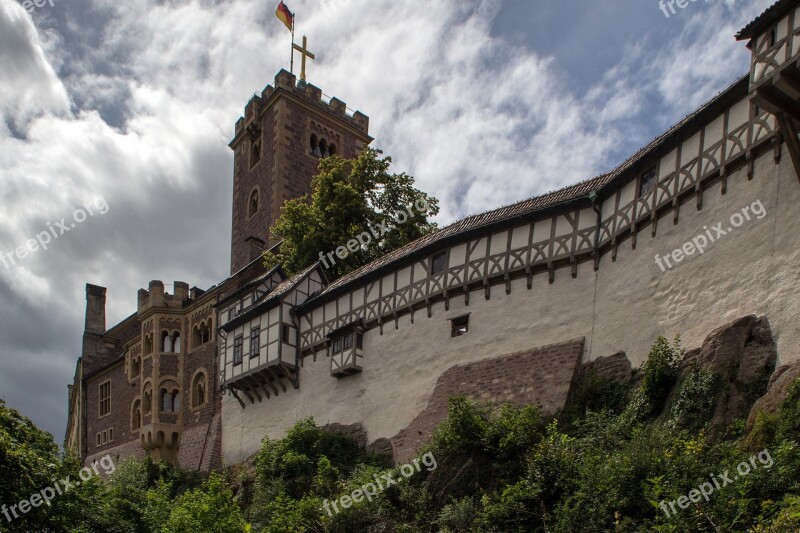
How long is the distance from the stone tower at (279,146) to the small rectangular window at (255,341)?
43.2 feet

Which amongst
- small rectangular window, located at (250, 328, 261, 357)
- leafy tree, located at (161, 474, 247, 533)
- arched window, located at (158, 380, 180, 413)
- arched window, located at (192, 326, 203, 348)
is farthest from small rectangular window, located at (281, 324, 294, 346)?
arched window, located at (158, 380, 180, 413)

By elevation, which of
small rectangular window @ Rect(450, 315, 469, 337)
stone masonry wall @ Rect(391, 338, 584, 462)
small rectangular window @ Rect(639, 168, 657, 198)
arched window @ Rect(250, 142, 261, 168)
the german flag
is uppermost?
the german flag

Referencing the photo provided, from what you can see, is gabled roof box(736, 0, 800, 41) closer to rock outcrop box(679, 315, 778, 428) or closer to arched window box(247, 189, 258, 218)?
rock outcrop box(679, 315, 778, 428)

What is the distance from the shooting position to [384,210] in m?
41.2

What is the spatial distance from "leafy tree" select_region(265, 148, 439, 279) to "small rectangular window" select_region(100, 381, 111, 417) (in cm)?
1320

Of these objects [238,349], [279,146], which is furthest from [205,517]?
[279,146]

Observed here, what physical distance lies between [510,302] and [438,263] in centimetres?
326

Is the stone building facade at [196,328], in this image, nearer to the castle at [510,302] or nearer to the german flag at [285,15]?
the castle at [510,302]

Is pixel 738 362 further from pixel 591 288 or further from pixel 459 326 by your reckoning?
pixel 459 326

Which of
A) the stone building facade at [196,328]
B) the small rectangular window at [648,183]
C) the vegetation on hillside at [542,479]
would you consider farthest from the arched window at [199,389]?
the small rectangular window at [648,183]

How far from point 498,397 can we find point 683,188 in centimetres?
720

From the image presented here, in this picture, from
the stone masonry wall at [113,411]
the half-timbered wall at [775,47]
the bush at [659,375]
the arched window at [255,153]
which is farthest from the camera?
the arched window at [255,153]

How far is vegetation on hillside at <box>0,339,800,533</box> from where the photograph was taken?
54.1 feet

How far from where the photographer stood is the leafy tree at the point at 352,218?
127ft
